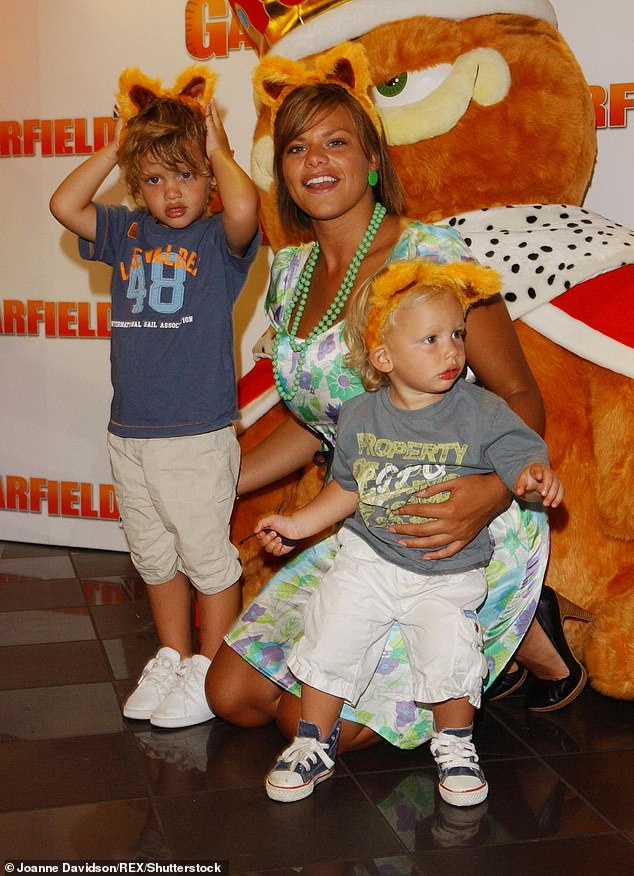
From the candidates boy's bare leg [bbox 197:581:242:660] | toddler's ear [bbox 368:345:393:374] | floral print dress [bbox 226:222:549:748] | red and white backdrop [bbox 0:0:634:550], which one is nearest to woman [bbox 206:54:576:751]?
floral print dress [bbox 226:222:549:748]

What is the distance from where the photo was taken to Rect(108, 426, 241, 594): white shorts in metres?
2.28

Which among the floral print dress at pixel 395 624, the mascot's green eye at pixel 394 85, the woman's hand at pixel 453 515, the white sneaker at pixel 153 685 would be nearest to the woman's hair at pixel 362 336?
the floral print dress at pixel 395 624

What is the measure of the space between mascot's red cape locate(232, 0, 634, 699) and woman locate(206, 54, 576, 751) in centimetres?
21

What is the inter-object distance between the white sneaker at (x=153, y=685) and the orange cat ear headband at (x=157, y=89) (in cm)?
119

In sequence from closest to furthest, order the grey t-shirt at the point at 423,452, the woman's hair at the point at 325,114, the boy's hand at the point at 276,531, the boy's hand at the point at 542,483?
the boy's hand at the point at 542,483 → the grey t-shirt at the point at 423,452 → the boy's hand at the point at 276,531 → the woman's hair at the point at 325,114

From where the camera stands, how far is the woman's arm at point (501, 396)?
1.86 m

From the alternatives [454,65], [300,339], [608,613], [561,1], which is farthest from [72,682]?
[561,1]

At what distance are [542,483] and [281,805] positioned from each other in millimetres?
739

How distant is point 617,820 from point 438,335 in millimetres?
898

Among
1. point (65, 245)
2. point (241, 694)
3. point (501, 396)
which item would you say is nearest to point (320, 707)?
point (241, 694)

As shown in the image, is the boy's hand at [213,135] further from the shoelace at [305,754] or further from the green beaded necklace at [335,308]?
the shoelace at [305,754]

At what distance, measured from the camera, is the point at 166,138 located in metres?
2.22

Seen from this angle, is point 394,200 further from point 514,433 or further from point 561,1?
point 561,1

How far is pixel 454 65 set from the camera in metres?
2.40
